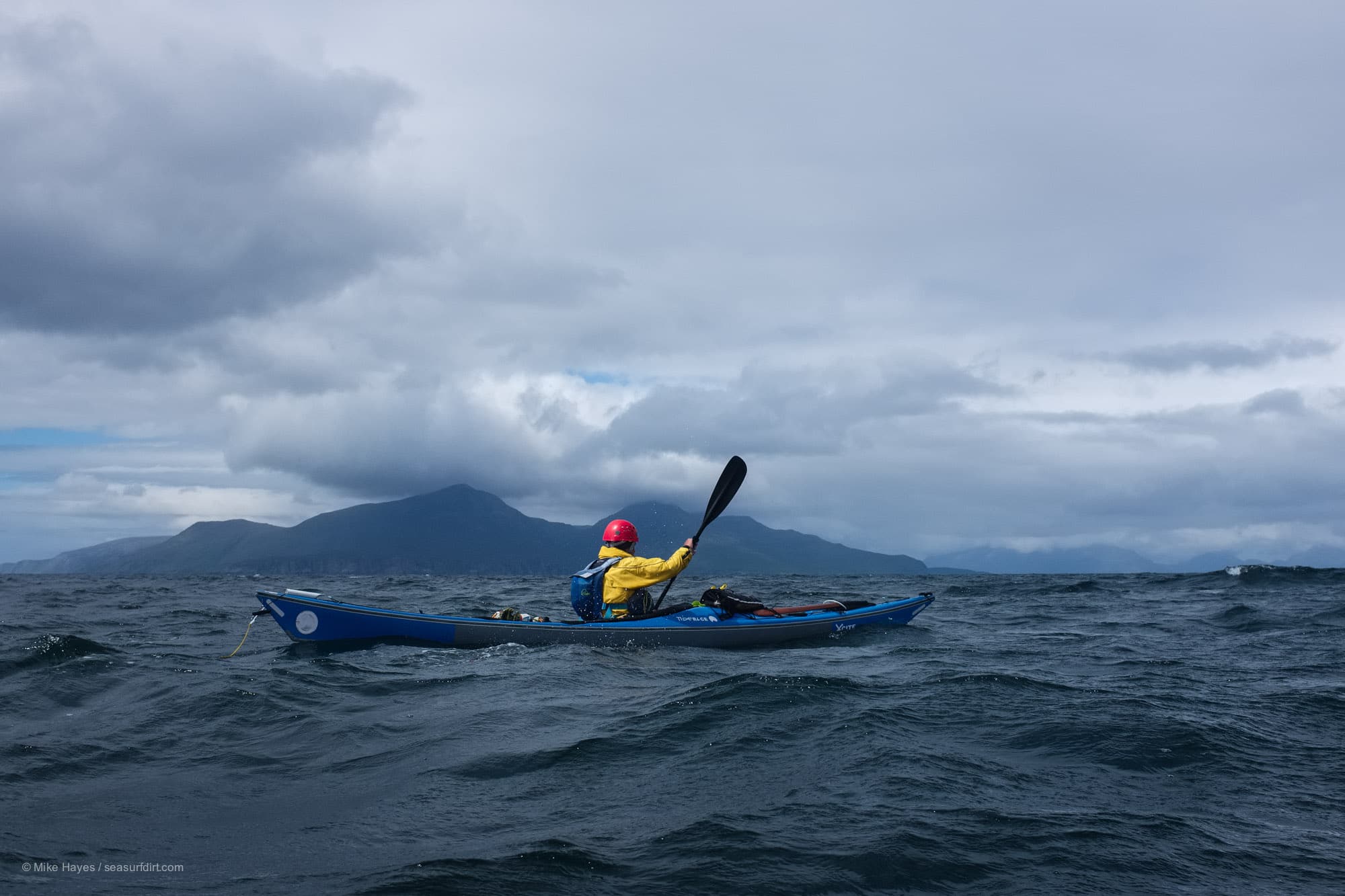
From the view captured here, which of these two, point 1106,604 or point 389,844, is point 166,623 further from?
point 1106,604

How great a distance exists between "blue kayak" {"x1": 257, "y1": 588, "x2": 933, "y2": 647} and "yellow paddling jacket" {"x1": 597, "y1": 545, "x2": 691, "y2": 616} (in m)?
0.39

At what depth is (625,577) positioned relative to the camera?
14531mm

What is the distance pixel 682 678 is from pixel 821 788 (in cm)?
476

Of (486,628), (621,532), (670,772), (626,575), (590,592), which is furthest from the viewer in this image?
(590,592)

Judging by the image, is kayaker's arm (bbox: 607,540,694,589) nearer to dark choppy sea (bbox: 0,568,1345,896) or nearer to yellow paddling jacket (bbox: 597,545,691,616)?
yellow paddling jacket (bbox: 597,545,691,616)

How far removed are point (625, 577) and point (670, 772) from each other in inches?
298

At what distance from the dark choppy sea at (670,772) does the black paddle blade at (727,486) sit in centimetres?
373

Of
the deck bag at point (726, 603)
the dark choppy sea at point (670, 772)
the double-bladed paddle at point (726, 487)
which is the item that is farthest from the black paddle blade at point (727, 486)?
the dark choppy sea at point (670, 772)

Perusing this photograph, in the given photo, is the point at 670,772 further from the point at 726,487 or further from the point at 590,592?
the point at 726,487

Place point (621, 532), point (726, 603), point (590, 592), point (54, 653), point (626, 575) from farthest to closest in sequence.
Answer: point (726, 603)
point (590, 592)
point (621, 532)
point (626, 575)
point (54, 653)

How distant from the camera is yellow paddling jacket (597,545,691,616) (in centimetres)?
1428

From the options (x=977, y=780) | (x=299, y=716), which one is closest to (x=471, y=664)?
(x=299, y=716)

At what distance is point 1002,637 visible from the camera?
1677 centimetres

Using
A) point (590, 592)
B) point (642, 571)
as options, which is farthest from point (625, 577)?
point (590, 592)
